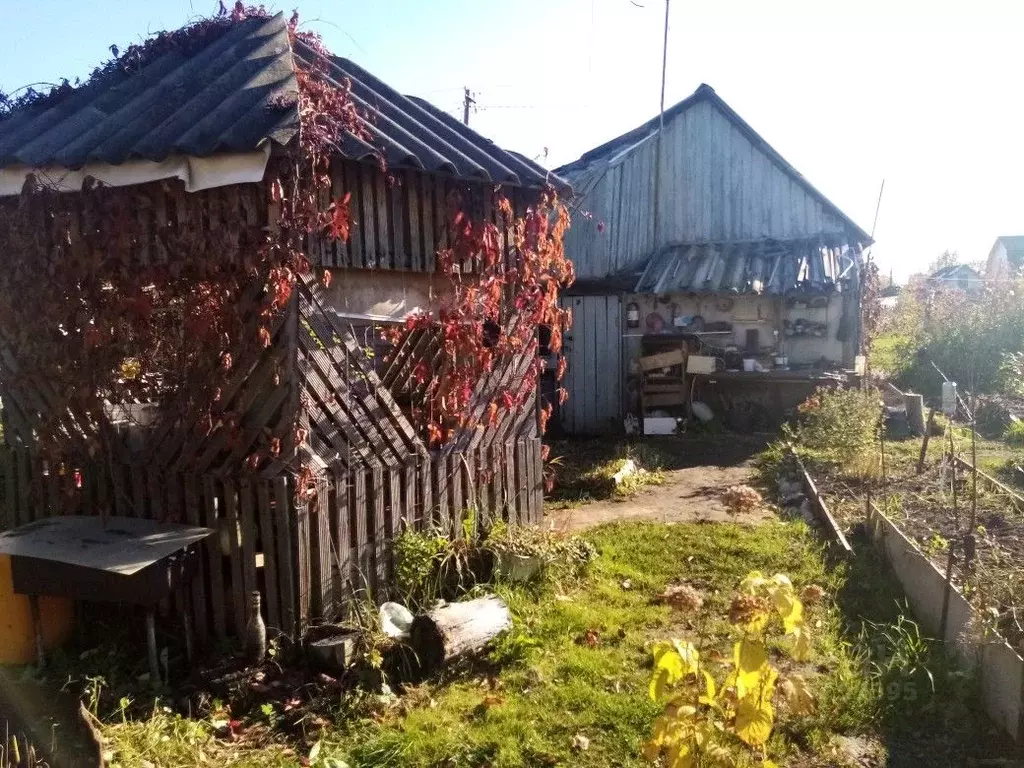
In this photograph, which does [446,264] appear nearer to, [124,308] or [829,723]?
[124,308]

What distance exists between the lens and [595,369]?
14070 mm

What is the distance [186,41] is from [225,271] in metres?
2.68

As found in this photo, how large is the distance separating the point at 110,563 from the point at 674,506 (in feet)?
19.7

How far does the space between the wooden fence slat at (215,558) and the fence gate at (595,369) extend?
30.5 feet

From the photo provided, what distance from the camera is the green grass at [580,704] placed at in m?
4.14

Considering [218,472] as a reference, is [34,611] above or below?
below

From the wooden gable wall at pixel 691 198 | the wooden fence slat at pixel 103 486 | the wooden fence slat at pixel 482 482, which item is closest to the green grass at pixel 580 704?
the wooden fence slat at pixel 482 482

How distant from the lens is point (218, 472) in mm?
5191

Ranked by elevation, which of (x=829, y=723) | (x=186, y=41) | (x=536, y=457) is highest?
(x=186, y=41)

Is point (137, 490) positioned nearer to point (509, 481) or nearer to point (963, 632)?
point (509, 481)

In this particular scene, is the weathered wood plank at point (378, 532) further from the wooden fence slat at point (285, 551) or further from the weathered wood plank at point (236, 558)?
the weathered wood plank at point (236, 558)

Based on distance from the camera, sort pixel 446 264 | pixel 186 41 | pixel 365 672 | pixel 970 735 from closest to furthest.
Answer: pixel 970 735
pixel 365 672
pixel 446 264
pixel 186 41

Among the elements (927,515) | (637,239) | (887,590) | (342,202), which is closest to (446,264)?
(342,202)

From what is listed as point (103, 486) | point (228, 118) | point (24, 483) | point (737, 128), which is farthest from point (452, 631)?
point (737, 128)
